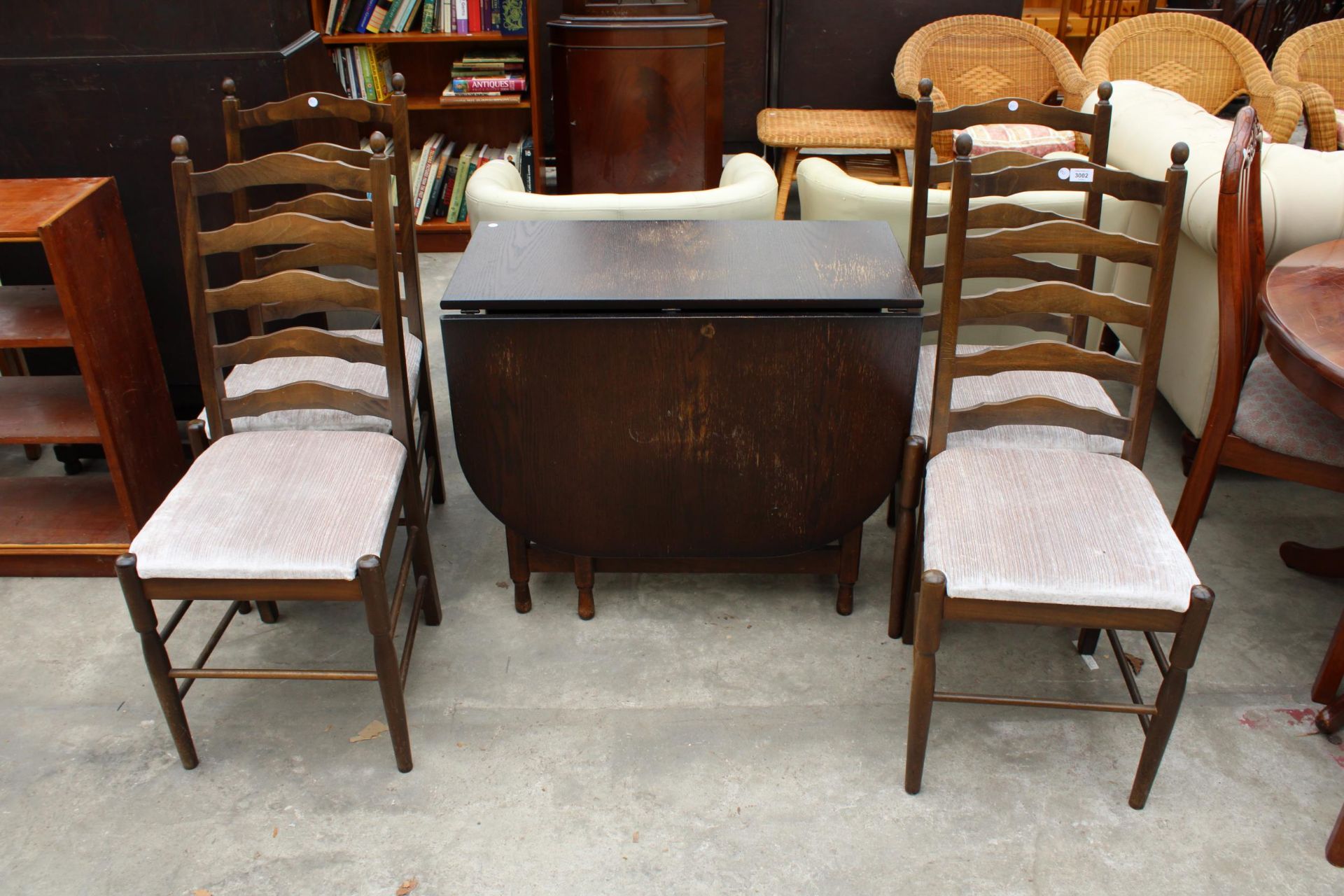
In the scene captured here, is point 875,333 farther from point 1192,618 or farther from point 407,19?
point 407,19

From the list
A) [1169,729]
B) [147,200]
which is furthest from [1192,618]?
[147,200]

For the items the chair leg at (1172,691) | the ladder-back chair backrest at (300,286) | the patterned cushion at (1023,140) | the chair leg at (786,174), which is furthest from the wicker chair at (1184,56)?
the ladder-back chair backrest at (300,286)

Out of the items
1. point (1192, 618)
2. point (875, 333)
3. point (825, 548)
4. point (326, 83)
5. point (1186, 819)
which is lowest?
point (1186, 819)

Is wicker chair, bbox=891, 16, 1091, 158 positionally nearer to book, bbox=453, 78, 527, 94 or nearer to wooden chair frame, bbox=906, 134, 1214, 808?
book, bbox=453, 78, 527, 94

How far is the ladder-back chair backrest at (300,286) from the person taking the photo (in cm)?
180

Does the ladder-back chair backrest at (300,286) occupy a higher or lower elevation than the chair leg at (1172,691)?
higher

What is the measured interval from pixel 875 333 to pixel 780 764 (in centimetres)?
80

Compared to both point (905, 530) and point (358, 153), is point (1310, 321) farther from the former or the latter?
point (358, 153)

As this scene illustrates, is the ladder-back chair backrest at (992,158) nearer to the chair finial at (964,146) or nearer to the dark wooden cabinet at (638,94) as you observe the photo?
the chair finial at (964,146)

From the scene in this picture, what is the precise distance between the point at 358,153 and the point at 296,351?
52 cm

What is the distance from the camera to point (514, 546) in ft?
7.02

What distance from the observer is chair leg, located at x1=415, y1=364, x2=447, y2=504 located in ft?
7.77

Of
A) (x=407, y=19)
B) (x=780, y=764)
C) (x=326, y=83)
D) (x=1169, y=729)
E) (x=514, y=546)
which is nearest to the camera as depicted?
(x=1169, y=729)

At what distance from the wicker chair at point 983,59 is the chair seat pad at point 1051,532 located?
2.95 metres
